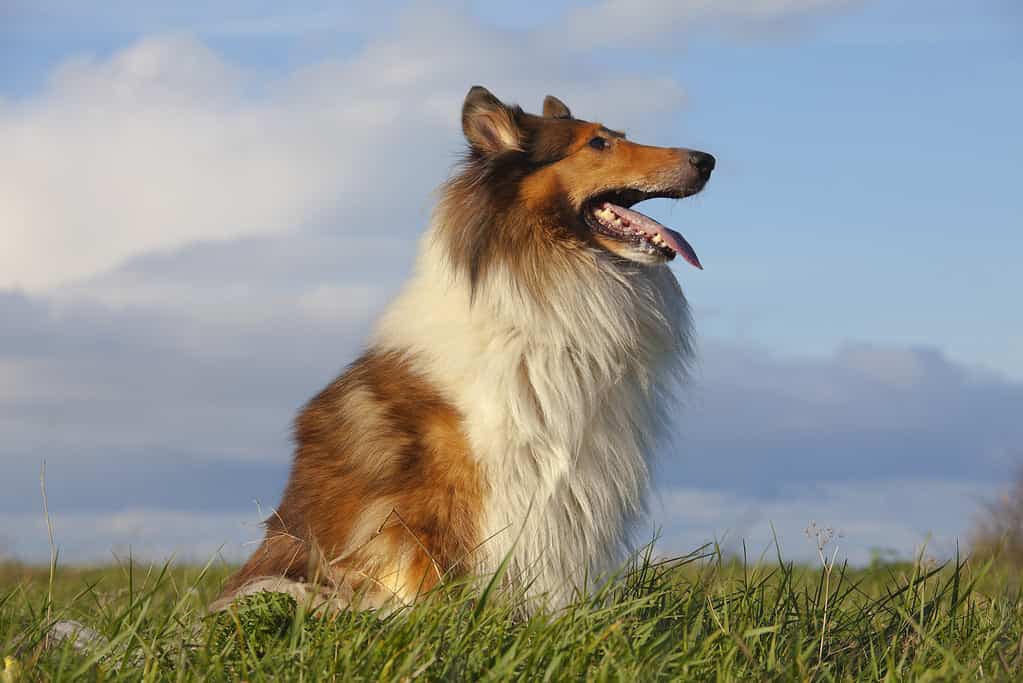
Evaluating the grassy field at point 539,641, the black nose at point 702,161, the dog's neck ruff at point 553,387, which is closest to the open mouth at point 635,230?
the dog's neck ruff at point 553,387

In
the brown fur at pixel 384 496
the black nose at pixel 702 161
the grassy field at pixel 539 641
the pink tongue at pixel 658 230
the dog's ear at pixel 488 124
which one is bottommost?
the grassy field at pixel 539 641

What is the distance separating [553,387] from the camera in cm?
540

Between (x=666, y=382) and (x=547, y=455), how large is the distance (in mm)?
879

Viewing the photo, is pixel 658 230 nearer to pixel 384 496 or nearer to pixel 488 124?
pixel 488 124

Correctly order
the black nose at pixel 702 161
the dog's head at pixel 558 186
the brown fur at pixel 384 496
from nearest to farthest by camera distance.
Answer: the brown fur at pixel 384 496 → the dog's head at pixel 558 186 → the black nose at pixel 702 161

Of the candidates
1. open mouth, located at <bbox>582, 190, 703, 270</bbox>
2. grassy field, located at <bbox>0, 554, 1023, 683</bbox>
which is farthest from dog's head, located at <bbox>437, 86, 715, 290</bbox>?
grassy field, located at <bbox>0, 554, 1023, 683</bbox>

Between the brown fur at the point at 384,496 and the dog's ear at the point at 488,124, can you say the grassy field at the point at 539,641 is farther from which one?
the dog's ear at the point at 488,124

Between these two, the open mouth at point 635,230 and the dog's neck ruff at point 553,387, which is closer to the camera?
the dog's neck ruff at point 553,387

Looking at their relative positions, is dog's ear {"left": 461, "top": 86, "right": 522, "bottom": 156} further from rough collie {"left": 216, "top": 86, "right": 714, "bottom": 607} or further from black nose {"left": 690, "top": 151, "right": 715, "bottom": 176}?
black nose {"left": 690, "top": 151, "right": 715, "bottom": 176}

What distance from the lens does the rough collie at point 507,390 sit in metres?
5.16

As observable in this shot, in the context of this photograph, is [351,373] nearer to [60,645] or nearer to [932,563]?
[60,645]

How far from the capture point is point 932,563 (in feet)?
20.1

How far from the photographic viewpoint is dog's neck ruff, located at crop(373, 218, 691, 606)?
522cm

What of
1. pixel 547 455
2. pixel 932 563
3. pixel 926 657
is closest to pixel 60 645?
pixel 547 455
